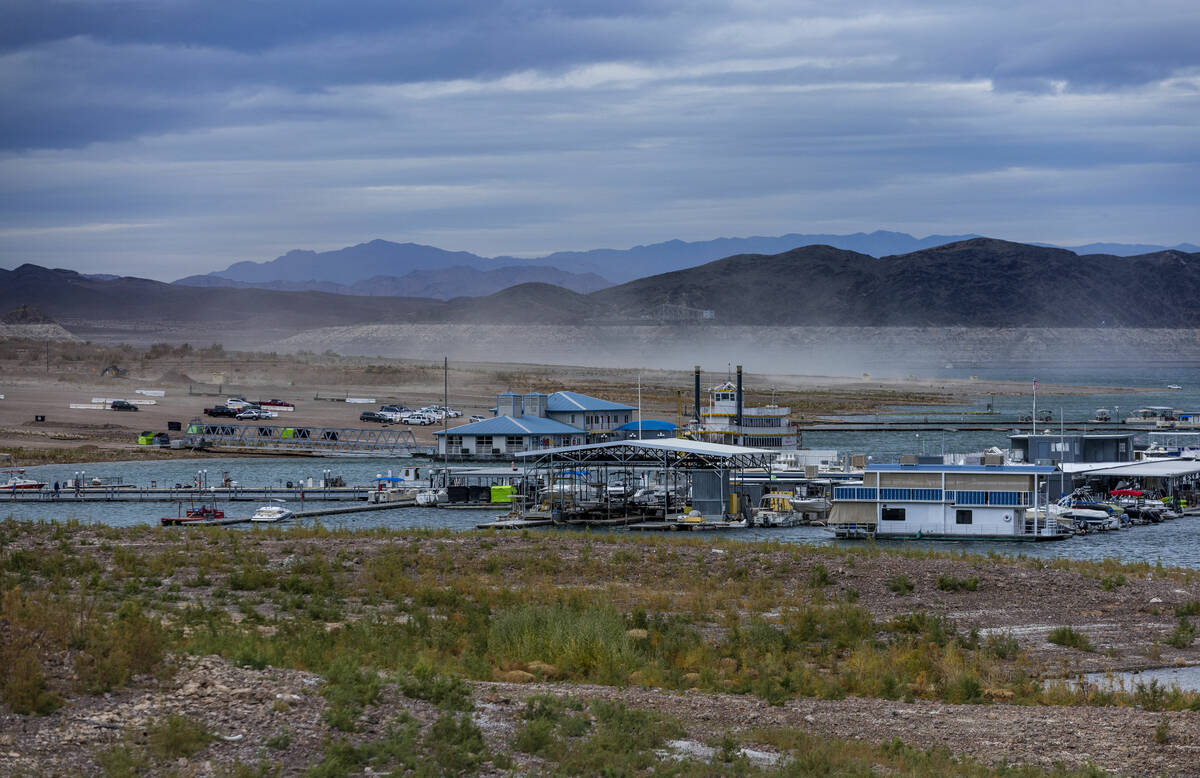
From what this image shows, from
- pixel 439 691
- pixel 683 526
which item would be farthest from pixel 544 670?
pixel 683 526

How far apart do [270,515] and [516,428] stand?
2440 cm

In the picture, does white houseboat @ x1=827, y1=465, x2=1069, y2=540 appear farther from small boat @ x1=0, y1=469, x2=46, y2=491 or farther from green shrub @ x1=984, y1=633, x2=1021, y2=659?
small boat @ x1=0, y1=469, x2=46, y2=491

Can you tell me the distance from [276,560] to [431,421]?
233ft

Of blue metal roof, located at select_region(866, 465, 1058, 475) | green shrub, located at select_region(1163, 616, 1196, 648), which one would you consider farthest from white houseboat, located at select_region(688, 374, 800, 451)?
green shrub, located at select_region(1163, 616, 1196, 648)

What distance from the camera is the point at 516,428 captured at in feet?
241

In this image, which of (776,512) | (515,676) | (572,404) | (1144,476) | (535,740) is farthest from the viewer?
(572,404)

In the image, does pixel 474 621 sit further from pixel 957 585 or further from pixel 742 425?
pixel 742 425

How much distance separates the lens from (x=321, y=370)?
15275 centimetres

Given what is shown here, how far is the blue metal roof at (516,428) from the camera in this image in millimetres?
73438

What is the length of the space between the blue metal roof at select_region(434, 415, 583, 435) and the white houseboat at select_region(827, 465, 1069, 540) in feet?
91.7

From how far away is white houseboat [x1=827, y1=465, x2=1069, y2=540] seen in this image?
46.5 m

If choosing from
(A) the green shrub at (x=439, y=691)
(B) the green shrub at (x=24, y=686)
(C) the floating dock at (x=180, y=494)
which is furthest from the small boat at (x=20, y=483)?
(A) the green shrub at (x=439, y=691)

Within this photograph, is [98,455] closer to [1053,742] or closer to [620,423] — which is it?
[620,423]

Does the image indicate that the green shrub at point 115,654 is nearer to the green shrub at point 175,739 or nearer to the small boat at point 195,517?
the green shrub at point 175,739
